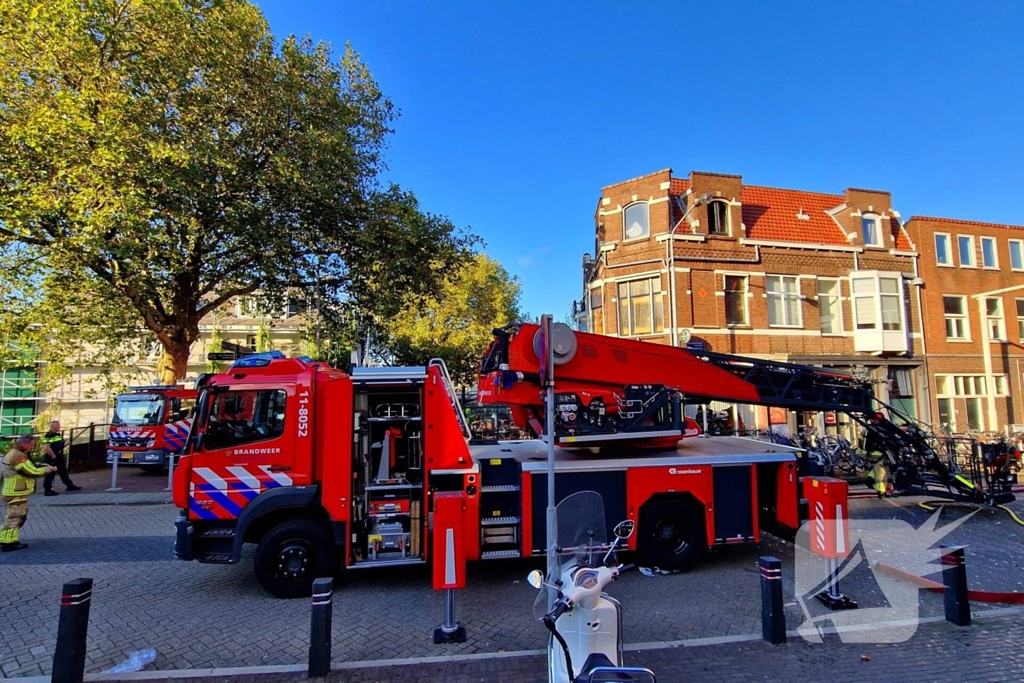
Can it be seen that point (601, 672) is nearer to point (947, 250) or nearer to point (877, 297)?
point (877, 297)

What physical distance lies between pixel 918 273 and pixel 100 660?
1051 inches

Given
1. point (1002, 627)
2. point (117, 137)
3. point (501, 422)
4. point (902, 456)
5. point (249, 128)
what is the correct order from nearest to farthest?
point (1002, 627) → point (902, 456) → point (117, 137) → point (249, 128) → point (501, 422)

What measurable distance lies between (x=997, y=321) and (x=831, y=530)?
24241mm

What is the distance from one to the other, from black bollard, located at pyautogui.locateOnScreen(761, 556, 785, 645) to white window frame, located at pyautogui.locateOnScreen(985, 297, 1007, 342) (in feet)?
82.4

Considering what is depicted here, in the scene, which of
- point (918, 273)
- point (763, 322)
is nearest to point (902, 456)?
point (763, 322)

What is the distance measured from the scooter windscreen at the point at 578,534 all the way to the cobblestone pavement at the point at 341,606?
134 centimetres

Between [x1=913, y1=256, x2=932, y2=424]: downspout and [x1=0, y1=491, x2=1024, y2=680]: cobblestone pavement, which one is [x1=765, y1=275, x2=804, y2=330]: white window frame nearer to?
→ [x1=913, y1=256, x2=932, y2=424]: downspout

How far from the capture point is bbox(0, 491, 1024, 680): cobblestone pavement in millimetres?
4930

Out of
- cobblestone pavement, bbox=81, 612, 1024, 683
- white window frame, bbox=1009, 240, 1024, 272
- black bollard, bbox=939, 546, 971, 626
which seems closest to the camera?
cobblestone pavement, bbox=81, 612, 1024, 683

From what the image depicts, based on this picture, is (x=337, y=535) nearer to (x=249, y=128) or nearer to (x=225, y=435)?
(x=225, y=435)

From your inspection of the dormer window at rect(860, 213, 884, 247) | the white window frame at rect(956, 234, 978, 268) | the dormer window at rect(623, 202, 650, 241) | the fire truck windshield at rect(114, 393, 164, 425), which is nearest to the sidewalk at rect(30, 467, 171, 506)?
the fire truck windshield at rect(114, 393, 164, 425)

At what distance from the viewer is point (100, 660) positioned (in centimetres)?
473

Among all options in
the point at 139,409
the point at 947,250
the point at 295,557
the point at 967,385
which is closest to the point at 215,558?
the point at 295,557

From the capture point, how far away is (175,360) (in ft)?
55.2
